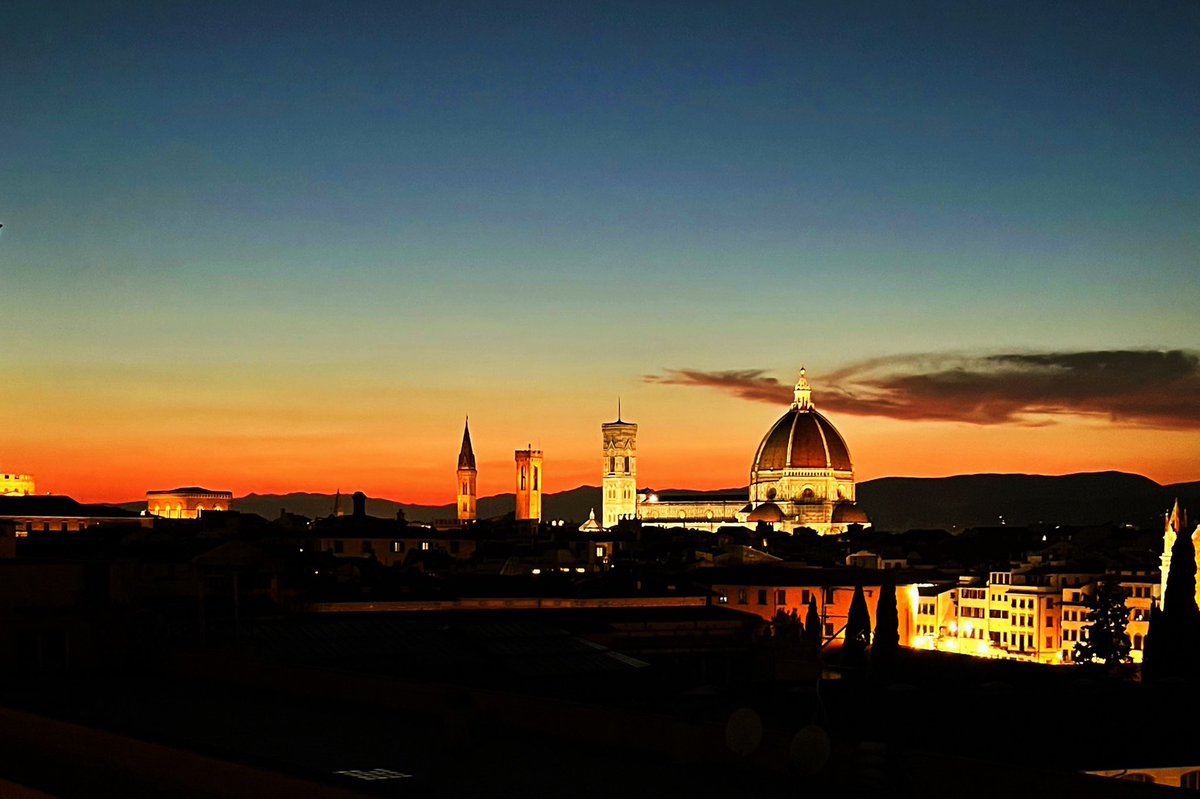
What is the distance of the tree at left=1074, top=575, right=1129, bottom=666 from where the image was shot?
67000 millimetres

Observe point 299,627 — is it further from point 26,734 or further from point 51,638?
point 26,734

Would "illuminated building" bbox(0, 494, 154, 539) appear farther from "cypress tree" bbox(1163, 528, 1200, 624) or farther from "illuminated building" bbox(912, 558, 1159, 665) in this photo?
"cypress tree" bbox(1163, 528, 1200, 624)

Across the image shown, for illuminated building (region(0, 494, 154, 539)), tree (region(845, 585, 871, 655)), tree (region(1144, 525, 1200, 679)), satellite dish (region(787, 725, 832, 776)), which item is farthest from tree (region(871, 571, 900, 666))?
illuminated building (region(0, 494, 154, 539))

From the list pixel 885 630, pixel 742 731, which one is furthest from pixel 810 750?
pixel 885 630

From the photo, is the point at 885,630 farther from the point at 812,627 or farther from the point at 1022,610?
the point at 1022,610

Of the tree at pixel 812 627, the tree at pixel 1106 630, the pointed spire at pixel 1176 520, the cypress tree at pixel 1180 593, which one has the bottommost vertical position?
the tree at pixel 1106 630

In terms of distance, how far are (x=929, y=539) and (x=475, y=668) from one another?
148807 mm

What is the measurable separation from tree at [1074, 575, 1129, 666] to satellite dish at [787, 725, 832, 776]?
55.6m

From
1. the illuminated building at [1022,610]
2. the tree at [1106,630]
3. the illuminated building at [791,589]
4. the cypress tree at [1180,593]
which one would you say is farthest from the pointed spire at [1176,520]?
the cypress tree at [1180,593]

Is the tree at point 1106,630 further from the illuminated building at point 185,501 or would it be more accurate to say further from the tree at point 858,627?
the illuminated building at point 185,501

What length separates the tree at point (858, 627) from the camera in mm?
55125

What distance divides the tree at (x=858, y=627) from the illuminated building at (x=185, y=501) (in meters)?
128

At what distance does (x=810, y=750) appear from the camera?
8.30m

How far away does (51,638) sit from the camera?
17.3m
